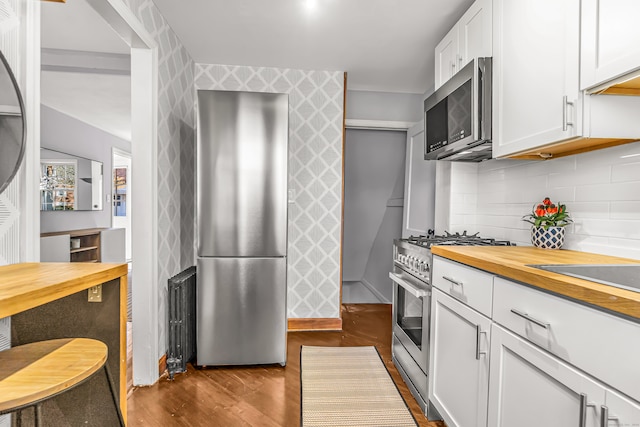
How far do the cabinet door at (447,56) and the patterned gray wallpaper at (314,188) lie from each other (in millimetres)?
1048

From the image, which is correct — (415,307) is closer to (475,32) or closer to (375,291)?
(475,32)

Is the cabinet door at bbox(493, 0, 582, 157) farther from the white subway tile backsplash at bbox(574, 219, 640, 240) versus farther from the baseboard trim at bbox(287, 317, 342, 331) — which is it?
the baseboard trim at bbox(287, 317, 342, 331)

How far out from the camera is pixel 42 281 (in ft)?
2.85

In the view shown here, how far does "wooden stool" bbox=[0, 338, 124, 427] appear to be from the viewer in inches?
28.2

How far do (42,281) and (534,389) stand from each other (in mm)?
1439

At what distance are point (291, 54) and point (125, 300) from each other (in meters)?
2.50

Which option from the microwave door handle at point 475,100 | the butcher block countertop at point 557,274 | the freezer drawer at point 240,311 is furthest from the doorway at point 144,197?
the microwave door handle at point 475,100

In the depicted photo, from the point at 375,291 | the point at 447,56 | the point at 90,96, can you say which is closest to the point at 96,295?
the point at 447,56

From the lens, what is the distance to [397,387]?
2268 mm

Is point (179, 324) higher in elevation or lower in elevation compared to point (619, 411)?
lower

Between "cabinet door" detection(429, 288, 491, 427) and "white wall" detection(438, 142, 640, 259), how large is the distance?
2.20ft

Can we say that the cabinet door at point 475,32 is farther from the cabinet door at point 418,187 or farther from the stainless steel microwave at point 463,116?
the cabinet door at point 418,187

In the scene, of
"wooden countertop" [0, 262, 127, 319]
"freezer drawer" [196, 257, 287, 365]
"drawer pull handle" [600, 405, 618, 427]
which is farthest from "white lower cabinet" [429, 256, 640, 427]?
"wooden countertop" [0, 262, 127, 319]

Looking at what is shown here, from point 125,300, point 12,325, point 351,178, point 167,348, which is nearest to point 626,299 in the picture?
point 125,300
